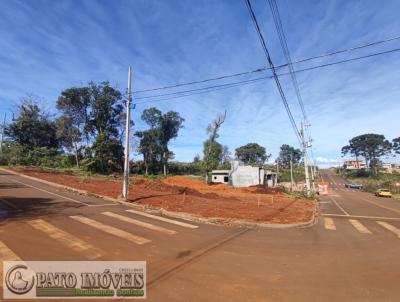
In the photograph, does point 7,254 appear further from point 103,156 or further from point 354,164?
point 354,164

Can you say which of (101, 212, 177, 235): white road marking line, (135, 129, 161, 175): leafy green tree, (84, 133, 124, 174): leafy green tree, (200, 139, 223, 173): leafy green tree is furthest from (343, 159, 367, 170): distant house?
(101, 212, 177, 235): white road marking line

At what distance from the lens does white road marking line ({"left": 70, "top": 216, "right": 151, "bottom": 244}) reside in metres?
10.1

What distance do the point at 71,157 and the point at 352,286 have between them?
63800mm

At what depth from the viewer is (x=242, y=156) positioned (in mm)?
138875

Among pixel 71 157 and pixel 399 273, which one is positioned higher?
pixel 71 157

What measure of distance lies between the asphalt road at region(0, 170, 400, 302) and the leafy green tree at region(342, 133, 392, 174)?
448 feet

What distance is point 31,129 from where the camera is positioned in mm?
66125

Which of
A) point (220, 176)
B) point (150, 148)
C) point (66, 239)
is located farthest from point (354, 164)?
point (66, 239)

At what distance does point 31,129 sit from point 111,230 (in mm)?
64479

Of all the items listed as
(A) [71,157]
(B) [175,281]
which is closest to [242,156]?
(A) [71,157]

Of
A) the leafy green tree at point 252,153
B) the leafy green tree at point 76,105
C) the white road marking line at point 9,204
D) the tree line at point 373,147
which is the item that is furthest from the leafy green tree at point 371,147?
the white road marking line at point 9,204

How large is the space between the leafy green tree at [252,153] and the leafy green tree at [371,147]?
42.7 meters

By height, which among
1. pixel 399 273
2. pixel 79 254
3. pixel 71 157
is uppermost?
pixel 71 157

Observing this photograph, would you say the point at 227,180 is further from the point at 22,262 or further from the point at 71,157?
the point at 22,262
